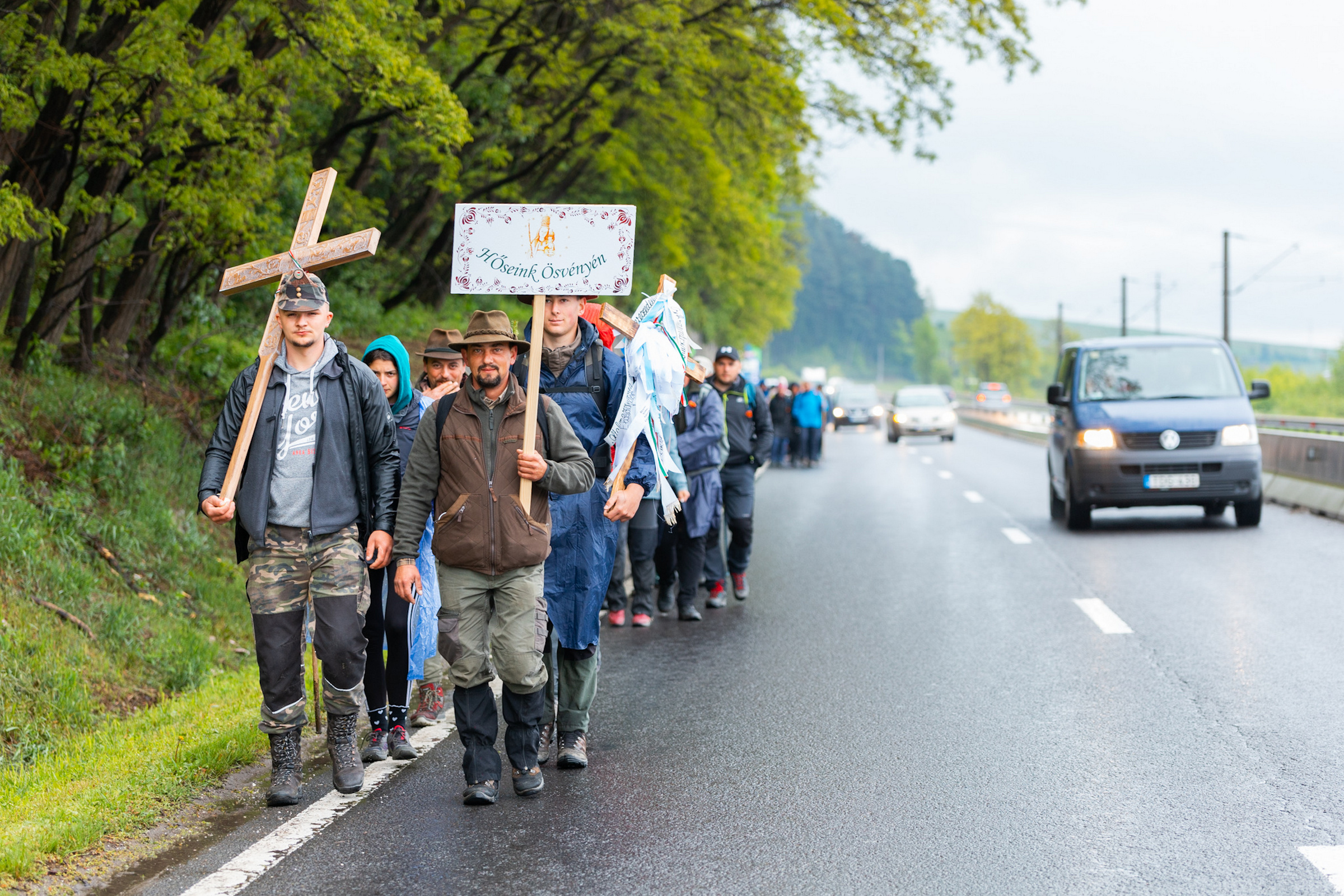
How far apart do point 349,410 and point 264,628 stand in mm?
885

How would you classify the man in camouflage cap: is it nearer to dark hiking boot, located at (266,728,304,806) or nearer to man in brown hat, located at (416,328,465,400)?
dark hiking boot, located at (266,728,304,806)

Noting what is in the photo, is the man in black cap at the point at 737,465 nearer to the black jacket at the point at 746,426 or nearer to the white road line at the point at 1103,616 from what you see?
the black jacket at the point at 746,426

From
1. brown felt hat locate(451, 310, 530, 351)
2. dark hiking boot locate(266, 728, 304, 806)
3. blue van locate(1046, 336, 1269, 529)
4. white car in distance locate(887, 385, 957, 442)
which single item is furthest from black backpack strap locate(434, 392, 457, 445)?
white car in distance locate(887, 385, 957, 442)

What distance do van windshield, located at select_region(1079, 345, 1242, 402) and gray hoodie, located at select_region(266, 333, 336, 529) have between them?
424 inches

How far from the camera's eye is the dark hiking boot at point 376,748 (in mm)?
5848

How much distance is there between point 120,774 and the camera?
5.57m

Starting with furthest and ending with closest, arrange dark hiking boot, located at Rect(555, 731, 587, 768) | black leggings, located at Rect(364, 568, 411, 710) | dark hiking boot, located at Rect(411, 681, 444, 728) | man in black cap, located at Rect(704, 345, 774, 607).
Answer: man in black cap, located at Rect(704, 345, 774, 607) < dark hiking boot, located at Rect(411, 681, 444, 728) < black leggings, located at Rect(364, 568, 411, 710) < dark hiking boot, located at Rect(555, 731, 587, 768)

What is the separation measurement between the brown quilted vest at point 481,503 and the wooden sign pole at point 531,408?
1.2 inches

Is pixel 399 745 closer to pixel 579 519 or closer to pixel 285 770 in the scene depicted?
pixel 285 770

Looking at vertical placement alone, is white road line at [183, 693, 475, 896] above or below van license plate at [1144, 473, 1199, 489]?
below

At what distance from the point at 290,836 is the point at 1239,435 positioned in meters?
11.3

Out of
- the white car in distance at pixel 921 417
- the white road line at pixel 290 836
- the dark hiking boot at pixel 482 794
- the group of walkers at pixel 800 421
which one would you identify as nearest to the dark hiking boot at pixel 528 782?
the dark hiking boot at pixel 482 794

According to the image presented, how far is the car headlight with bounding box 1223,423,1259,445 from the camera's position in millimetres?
13625

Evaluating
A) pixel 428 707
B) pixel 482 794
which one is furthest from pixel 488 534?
pixel 428 707
